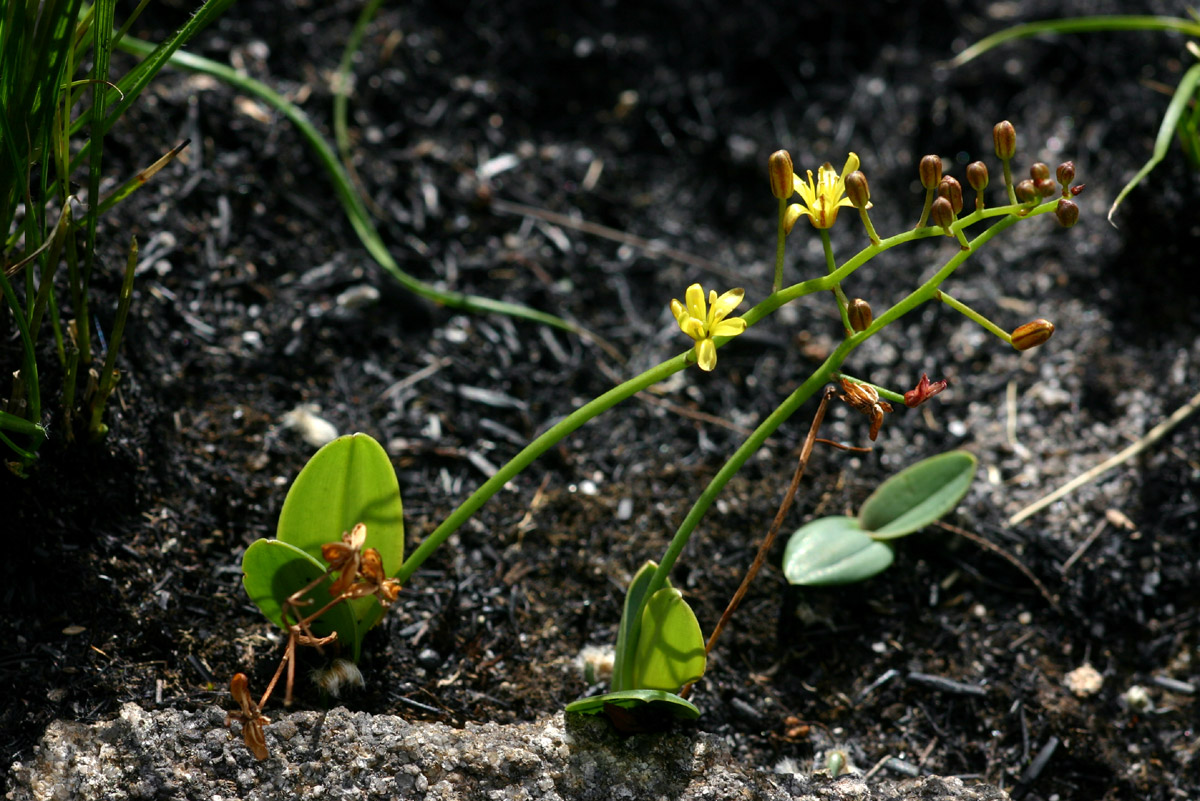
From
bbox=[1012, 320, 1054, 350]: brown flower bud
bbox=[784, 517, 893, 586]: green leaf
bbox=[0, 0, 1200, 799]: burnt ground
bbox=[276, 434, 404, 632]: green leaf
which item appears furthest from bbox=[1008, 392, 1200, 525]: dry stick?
bbox=[276, 434, 404, 632]: green leaf

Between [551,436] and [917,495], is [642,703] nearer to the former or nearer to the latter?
[551,436]

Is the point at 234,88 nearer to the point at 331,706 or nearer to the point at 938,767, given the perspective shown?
the point at 331,706

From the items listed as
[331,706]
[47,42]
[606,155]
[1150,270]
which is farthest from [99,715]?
[1150,270]

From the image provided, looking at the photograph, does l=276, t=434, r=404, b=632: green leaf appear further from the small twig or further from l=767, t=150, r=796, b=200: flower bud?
the small twig

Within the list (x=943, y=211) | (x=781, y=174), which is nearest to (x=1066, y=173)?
(x=943, y=211)

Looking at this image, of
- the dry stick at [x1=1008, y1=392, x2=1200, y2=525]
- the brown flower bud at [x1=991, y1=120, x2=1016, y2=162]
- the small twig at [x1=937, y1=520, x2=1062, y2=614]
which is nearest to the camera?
the brown flower bud at [x1=991, y1=120, x2=1016, y2=162]

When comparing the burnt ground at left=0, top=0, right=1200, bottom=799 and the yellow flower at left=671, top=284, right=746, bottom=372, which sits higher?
the yellow flower at left=671, top=284, right=746, bottom=372

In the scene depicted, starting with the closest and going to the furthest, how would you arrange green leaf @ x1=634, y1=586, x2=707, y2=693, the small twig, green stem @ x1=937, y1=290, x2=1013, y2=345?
green stem @ x1=937, y1=290, x2=1013, y2=345 → green leaf @ x1=634, y1=586, x2=707, y2=693 → the small twig
